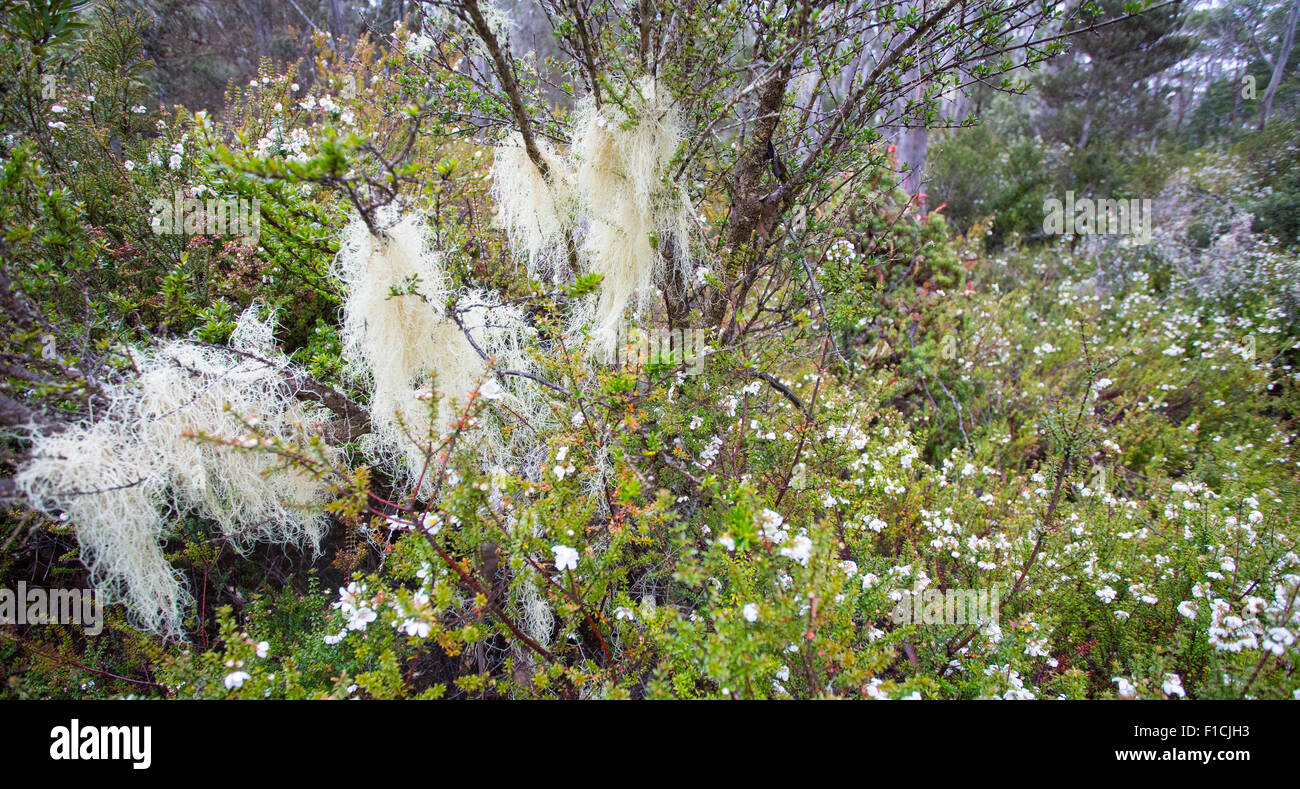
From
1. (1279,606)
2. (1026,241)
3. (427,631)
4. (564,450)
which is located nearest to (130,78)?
(564,450)

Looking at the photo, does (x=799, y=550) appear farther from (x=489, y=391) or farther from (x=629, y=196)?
(x=629, y=196)

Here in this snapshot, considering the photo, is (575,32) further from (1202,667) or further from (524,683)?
(1202,667)

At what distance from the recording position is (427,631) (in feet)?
4.50

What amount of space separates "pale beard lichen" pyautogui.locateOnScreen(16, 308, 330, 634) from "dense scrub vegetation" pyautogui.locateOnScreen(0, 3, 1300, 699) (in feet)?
0.04

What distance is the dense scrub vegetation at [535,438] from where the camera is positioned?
1.63m

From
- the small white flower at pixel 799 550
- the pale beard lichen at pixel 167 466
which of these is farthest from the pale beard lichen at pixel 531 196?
the small white flower at pixel 799 550

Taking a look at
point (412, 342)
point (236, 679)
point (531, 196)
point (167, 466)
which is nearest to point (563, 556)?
point (236, 679)

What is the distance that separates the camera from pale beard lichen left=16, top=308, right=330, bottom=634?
5.35 ft

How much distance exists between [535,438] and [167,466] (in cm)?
121

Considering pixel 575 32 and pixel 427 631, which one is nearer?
pixel 427 631

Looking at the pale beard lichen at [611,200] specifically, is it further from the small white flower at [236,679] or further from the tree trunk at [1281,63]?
the tree trunk at [1281,63]

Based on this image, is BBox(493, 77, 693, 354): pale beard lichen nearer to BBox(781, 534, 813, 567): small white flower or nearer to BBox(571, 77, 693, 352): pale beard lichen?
BBox(571, 77, 693, 352): pale beard lichen

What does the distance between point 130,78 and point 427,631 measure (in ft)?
14.8

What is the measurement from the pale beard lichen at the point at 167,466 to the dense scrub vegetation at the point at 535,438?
0.01m
